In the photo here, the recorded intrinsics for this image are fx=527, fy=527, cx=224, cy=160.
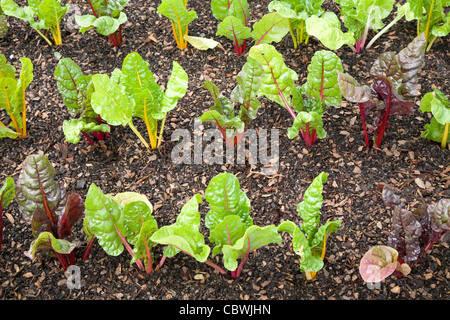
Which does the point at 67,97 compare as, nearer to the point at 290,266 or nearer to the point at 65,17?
the point at 65,17

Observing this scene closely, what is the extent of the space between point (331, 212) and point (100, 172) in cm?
122

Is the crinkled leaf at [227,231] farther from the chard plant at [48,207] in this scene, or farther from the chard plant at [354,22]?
the chard plant at [354,22]

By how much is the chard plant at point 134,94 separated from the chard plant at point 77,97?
0.49 feet

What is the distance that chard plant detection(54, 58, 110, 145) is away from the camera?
2676mm

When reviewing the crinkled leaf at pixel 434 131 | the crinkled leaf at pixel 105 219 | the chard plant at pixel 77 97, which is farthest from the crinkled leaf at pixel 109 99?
the crinkled leaf at pixel 434 131

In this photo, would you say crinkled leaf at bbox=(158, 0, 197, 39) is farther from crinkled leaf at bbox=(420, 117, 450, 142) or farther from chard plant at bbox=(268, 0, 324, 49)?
crinkled leaf at bbox=(420, 117, 450, 142)

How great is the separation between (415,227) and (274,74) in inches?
40.0

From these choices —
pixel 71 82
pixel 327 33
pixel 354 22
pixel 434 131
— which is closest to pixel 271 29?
pixel 327 33

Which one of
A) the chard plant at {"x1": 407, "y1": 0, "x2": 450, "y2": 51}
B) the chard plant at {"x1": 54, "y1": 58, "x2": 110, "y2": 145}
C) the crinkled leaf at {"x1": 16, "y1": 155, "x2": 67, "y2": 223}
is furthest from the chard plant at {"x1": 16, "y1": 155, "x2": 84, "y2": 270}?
the chard plant at {"x1": 407, "y1": 0, "x2": 450, "y2": 51}

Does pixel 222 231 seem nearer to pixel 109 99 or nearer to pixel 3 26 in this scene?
pixel 109 99

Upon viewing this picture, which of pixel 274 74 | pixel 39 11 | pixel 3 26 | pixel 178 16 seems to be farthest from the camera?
pixel 3 26

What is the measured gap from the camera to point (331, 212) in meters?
2.60

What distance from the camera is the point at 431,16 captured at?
10.2ft

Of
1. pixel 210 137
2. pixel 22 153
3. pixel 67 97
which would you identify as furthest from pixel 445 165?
pixel 22 153
